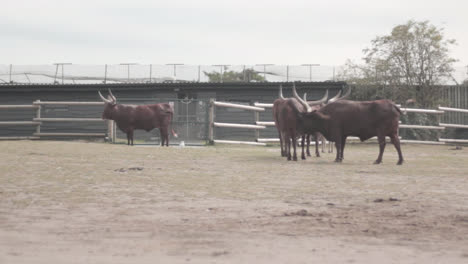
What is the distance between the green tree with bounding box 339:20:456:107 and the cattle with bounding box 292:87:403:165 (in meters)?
15.7

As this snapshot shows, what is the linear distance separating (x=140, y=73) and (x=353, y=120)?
2213cm

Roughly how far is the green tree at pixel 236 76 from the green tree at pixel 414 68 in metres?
6.84

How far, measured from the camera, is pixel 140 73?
112ft

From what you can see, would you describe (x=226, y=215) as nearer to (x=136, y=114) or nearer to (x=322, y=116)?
(x=322, y=116)

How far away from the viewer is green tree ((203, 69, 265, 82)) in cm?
3428

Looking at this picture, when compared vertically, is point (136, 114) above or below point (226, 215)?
above

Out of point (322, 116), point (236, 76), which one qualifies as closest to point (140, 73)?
point (236, 76)

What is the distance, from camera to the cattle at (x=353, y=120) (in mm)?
13484

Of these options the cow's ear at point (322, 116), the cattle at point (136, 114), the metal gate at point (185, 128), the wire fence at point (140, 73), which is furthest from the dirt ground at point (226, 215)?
the wire fence at point (140, 73)

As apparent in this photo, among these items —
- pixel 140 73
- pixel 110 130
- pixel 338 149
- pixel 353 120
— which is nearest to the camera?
pixel 338 149

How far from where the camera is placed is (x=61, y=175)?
886 cm

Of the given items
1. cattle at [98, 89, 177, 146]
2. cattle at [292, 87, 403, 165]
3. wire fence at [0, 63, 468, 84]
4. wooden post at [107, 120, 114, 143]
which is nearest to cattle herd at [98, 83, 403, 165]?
cattle at [292, 87, 403, 165]

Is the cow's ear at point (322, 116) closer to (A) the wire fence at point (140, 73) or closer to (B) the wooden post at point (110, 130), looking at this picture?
(B) the wooden post at point (110, 130)

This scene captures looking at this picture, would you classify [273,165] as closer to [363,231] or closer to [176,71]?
[363,231]
